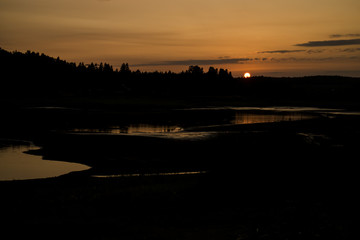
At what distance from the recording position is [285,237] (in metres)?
12.8

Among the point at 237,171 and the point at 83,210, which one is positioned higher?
the point at 237,171

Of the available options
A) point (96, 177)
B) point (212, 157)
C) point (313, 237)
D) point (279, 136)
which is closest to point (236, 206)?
point (313, 237)

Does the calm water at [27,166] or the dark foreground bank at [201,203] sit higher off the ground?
the dark foreground bank at [201,203]

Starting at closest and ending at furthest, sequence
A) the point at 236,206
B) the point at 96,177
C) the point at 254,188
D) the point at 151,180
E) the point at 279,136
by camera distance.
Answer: the point at 236,206
the point at 254,188
the point at 151,180
the point at 96,177
the point at 279,136

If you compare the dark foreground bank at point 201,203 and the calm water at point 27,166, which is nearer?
the dark foreground bank at point 201,203

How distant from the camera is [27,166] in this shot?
32.3 metres

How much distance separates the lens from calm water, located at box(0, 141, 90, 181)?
29.0 metres

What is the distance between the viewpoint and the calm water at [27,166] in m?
29.0

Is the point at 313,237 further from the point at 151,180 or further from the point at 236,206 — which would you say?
the point at 151,180

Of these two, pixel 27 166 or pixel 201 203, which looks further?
pixel 27 166

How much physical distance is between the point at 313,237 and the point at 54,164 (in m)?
25.1

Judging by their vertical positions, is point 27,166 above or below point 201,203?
below

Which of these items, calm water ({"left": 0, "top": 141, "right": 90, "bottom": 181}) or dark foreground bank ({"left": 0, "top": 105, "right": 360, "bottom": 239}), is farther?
calm water ({"left": 0, "top": 141, "right": 90, "bottom": 181})

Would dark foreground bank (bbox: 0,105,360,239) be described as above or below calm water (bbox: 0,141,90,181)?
above
